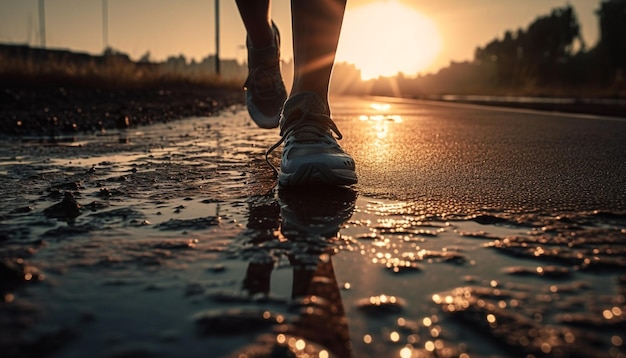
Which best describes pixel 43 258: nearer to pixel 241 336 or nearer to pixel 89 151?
pixel 241 336

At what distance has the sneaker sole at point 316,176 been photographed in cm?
159

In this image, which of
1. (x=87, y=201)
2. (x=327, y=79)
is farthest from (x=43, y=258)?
(x=327, y=79)

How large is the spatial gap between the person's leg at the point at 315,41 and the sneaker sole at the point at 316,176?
0.47 m

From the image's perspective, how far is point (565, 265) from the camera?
0.90 m

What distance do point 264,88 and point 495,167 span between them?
1.22 m

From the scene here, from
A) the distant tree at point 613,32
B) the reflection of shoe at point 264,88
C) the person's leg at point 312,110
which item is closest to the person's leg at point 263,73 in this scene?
the reflection of shoe at point 264,88

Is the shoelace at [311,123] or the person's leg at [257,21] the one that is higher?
the person's leg at [257,21]

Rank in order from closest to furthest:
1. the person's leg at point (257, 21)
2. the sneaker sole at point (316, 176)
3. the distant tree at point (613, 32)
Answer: the sneaker sole at point (316, 176) < the person's leg at point (257, 21) < the distant tree at point (613, 32)

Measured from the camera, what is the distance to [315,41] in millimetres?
2057

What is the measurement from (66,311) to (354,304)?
14.2 inches

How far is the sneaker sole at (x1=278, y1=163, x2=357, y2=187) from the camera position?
1.59m

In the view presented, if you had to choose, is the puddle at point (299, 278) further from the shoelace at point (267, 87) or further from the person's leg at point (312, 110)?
the shoelace at point (267, 87)

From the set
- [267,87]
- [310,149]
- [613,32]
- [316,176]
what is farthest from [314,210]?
[613,32]

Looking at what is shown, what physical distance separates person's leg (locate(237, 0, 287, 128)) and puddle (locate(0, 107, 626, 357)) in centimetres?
135
